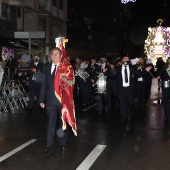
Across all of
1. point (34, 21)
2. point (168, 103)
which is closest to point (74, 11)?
point (34, 21)

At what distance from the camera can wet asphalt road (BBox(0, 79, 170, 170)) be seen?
6367mm

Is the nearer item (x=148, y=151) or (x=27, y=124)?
(x=148, y=151)

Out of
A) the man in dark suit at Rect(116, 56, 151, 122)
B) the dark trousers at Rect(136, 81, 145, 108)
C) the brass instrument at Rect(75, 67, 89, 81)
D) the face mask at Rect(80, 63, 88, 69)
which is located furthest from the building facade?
the man in dark suit at Rect(116, 56, 151, 122)

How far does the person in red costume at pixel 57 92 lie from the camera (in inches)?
281

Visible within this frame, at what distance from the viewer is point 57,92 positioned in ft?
23.4

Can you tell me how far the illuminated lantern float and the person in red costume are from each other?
33442mm

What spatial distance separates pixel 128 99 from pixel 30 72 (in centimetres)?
396

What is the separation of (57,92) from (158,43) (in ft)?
112

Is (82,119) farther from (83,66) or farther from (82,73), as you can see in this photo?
(83,66)

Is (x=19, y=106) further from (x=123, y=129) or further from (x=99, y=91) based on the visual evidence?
(x=123, y=129)

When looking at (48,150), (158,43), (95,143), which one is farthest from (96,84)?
(158,43)

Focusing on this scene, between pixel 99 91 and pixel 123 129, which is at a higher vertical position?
pixel 99 91

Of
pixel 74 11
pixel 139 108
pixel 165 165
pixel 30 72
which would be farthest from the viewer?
pixel 74 11

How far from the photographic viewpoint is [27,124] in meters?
10.4
